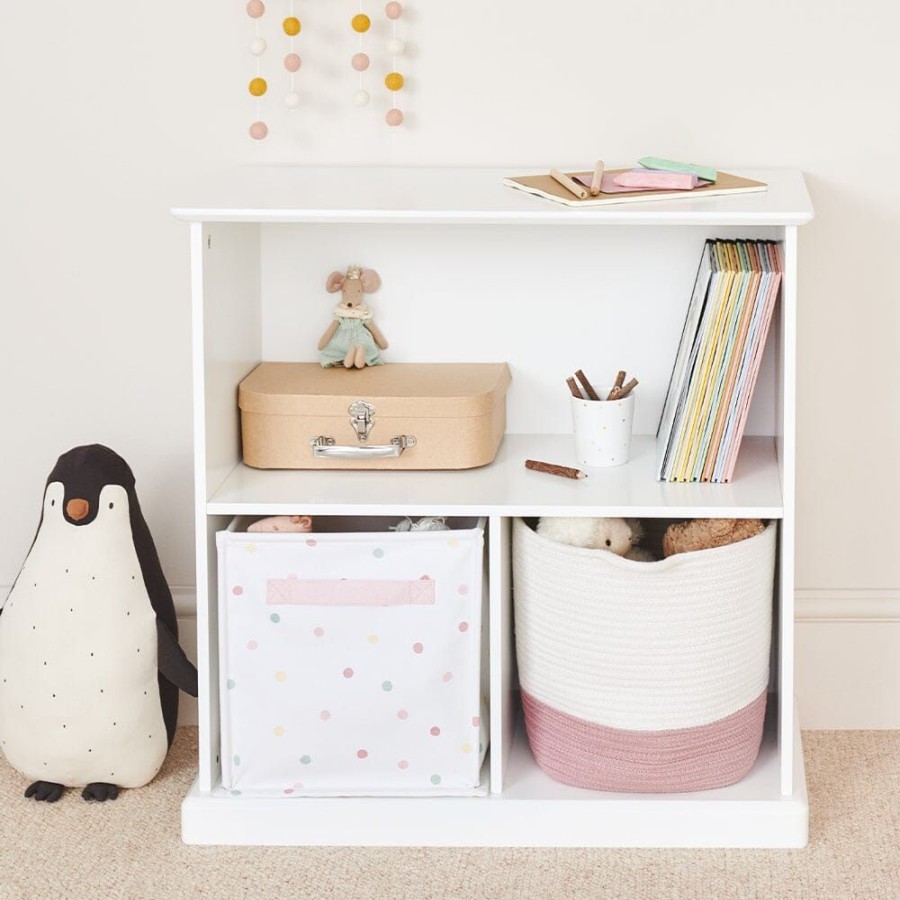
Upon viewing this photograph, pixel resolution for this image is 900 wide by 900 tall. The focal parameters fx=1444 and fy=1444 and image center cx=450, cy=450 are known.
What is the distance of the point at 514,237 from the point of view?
74.8 inches

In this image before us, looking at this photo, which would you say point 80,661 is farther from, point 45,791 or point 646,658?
point 646,658

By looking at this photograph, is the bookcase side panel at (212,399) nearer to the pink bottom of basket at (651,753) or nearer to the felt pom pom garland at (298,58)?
the felt pom pom garland at (298,58)

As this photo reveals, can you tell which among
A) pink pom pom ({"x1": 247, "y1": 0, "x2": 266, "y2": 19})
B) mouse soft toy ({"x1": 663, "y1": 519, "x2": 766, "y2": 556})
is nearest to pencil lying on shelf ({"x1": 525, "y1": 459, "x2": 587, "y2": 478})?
mouse soft toy ({"x1": 663, "y1": 519, "x2": 766, "y2": 556})

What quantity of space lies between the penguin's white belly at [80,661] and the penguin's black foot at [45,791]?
0.02 m

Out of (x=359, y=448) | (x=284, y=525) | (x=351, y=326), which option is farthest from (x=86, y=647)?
(x=351, y=326)

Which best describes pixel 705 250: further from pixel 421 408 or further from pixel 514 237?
pixel 421 408

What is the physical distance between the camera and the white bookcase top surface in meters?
1.54

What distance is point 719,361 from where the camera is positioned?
166 cm

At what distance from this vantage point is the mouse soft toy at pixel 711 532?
1.69 metres

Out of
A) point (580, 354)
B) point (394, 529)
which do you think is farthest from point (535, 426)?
point (394, 529)

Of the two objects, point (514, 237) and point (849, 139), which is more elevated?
point (849, 139)

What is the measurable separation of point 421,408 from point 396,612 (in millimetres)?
247

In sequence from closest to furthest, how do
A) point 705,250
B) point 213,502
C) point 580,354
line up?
point 213,502
point 705,250
point 580,354

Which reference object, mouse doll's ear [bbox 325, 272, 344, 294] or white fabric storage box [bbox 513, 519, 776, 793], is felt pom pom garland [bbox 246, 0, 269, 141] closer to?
mouse doll's ear [bbox 325, 272, 344, 294]
